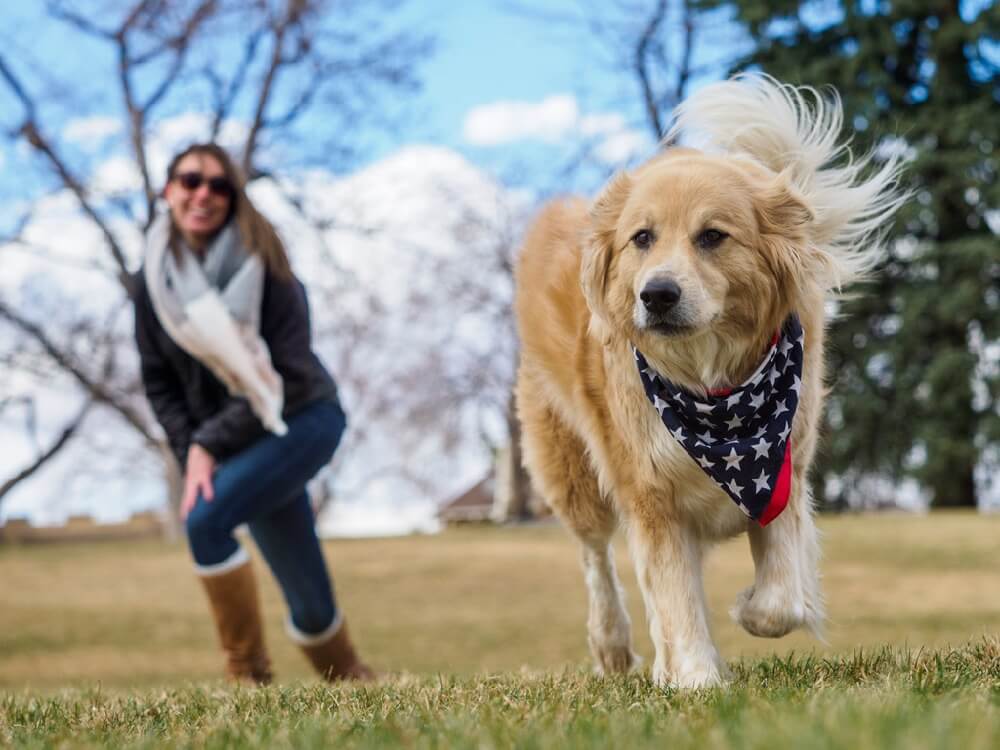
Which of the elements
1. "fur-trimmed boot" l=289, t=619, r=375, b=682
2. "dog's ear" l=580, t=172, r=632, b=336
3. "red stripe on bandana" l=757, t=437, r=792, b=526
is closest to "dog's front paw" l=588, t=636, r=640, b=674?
"red stripe on bandana" l=757, t=437, r=792, b=526

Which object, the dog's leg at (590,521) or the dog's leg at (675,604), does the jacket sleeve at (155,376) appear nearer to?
the dog's leg at (590,521)

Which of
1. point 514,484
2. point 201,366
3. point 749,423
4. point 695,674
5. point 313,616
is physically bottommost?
point 514,484

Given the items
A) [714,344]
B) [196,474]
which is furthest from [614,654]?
[196,474]

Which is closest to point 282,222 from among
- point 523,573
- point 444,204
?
point 444,204

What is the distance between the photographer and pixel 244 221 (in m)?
5.26

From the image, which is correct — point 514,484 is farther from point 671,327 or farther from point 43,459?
point 671,327

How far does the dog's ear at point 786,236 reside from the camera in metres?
3.31

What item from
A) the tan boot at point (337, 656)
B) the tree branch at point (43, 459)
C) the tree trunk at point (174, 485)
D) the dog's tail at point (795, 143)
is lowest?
the tree trunk at point (174, 485)

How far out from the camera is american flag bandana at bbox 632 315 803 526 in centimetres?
334

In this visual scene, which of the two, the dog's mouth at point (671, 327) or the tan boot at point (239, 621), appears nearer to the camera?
the dog's mouth at point (671, 327)

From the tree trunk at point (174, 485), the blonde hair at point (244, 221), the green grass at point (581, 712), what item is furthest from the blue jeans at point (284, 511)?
the tree trunk at point (174, 485)

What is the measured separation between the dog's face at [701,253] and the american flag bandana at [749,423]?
0.11 meters

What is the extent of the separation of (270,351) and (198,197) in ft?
2.65

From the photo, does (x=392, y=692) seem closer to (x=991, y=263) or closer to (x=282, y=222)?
(x=282, y=222)
